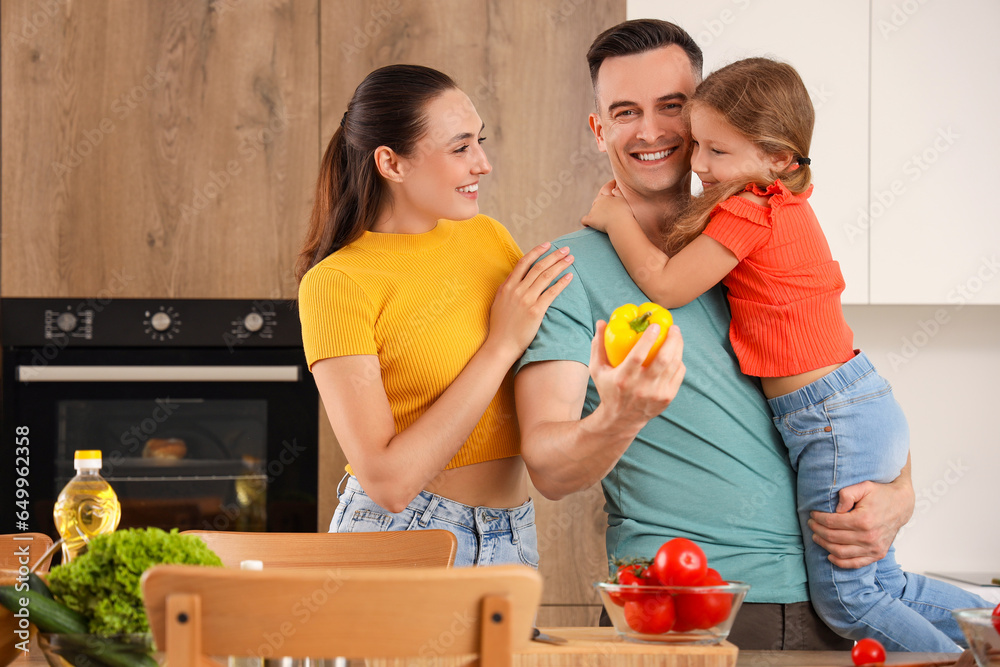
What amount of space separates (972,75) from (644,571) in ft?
6.93

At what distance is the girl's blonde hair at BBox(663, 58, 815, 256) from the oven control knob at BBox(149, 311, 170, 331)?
58.0 inches

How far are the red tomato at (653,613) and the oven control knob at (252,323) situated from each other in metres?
1.68

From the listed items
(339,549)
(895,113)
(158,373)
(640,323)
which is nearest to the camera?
(640,323)

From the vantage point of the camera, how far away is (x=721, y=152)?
1442 mm

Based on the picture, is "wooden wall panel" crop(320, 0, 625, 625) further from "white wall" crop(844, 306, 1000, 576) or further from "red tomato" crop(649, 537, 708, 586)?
"red tomato" crop(649, 537, 708, 586)

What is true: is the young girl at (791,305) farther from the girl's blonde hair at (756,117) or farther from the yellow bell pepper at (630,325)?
the yellow bell pepper at (630,325)

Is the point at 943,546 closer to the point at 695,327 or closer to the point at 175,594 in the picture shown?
the point at 695,327

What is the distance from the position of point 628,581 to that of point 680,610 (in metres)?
0.06

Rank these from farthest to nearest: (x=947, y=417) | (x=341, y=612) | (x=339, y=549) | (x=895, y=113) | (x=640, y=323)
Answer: (x=947, y=417)
(x=895, y=113)
(x=339, y=549)
(x=640, y=323)
(x=341, y=612)

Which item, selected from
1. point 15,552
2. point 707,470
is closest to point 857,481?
point 707,470

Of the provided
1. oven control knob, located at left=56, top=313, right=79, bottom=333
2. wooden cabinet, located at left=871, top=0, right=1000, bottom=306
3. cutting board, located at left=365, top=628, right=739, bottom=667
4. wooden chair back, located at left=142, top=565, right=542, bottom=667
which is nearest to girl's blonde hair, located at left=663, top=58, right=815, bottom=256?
cutting board, located at left=365, top=628, right=739, bottom=667

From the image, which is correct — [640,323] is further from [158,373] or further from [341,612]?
[158,373]

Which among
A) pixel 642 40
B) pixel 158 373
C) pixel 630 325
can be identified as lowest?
pixel 158 373

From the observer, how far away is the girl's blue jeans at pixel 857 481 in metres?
1.30
